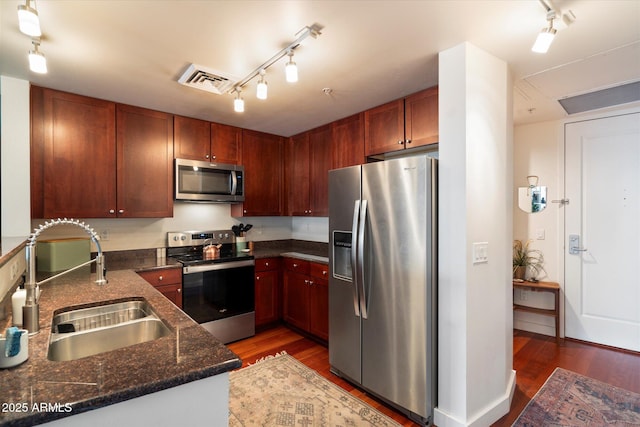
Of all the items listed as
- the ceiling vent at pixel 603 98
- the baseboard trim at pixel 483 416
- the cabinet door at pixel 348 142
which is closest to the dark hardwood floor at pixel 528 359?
the baseboard trim at pixel 483 416

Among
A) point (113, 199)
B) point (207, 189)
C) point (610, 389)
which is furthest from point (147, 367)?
point (610, 389)

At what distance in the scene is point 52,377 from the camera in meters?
0.91

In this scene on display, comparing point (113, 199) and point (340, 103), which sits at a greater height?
point (340, 103)

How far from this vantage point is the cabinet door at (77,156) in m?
2.50

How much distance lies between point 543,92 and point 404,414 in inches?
111

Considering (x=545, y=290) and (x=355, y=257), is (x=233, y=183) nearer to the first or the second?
(x=355, y=257)

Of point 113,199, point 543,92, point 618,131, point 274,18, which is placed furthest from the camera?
point 618,131

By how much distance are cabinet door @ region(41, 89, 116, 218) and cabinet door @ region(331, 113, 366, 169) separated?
2.13 metres

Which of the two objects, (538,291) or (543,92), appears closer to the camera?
(543,92)

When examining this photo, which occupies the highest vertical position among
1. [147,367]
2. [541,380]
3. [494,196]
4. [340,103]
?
[340,103]

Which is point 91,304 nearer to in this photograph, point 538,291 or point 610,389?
point 610,389

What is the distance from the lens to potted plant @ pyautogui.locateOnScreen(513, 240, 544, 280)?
3.50m

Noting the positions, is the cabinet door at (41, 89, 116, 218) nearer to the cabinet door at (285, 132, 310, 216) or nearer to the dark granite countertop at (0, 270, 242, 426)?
the dark granite countertop at (0, 270, 242, 426)

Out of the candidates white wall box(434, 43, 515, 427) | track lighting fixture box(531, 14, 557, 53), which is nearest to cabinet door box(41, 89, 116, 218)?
white wall box(434, 43, 515, 427)
